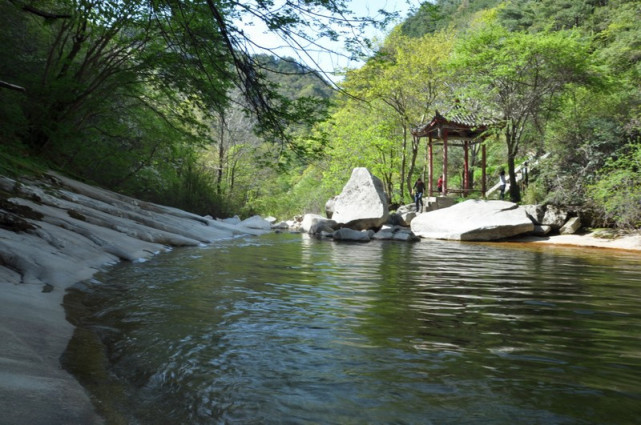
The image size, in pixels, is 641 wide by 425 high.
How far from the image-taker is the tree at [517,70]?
1748 centimetres

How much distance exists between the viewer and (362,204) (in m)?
18.8

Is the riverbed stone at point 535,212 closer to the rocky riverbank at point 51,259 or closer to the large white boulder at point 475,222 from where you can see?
the large white boulder at point 475,222

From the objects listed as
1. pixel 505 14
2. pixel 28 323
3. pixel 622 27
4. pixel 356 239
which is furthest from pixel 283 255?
pixel 505 14

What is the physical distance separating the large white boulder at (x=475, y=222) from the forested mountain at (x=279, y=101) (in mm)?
2273

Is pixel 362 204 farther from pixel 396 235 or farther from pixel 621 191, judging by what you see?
pixel 621 191

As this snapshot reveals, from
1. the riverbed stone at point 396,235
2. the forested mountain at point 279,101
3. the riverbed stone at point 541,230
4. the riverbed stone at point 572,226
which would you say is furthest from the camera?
the riverbed stone at point 541,230

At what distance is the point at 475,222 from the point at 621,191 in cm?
478

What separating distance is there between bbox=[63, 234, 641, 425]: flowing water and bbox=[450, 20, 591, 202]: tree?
1403 cm

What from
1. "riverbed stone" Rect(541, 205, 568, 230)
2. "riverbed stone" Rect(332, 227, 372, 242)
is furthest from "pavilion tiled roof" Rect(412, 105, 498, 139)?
"riverbed stone" Rect(332, 227, 372, 242)

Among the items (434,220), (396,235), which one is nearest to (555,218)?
(434,220)

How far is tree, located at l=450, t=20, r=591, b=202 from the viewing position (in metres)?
17.5

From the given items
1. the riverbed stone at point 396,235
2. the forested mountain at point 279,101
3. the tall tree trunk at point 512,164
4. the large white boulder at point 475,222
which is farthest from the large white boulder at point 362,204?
the tall tree trunk at point 512,164

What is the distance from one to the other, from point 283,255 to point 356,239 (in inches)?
228

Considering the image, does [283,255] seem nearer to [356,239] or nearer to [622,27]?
[356,239]
